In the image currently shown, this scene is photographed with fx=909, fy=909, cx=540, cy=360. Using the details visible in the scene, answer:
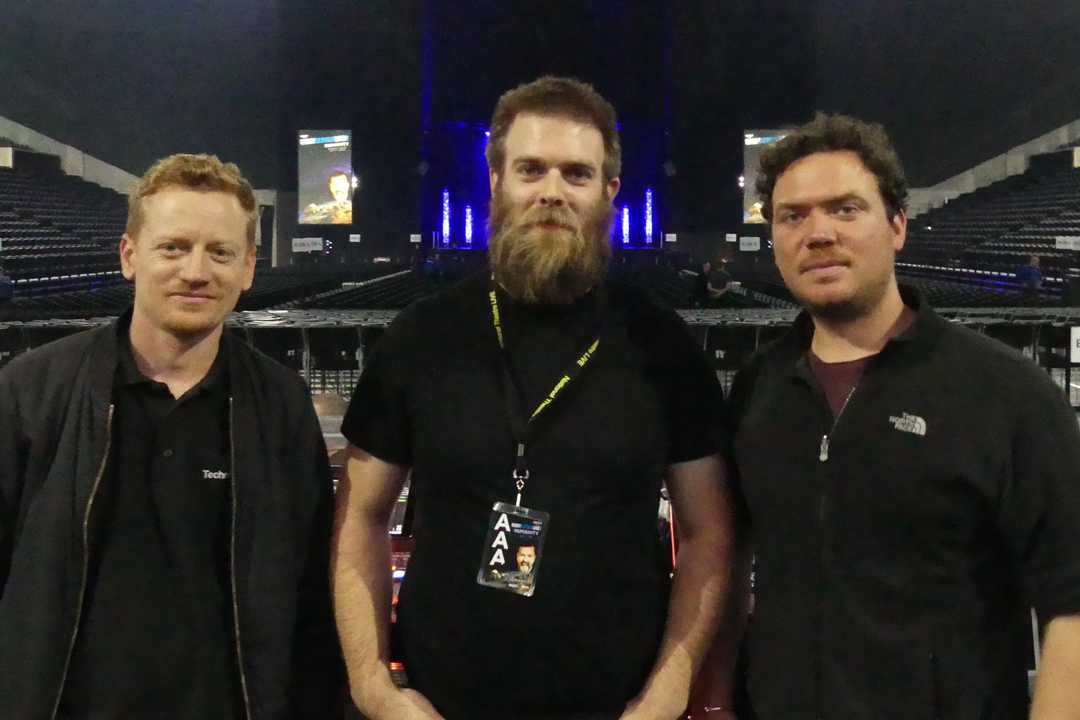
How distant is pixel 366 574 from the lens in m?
1.66

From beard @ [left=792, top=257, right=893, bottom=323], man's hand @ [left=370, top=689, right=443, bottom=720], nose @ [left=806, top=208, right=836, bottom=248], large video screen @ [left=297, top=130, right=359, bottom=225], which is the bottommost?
man's hand @ [left=370, top=689, right=443, bottom=720]

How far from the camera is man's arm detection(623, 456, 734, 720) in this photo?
1560 millimetres

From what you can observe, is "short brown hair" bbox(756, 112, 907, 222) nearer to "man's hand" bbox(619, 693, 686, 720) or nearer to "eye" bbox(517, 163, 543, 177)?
"eye" bbox(517, 163, 543, 177)

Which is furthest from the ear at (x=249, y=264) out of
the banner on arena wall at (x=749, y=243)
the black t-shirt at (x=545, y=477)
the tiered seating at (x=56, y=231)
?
the banner on arena wall at (x=749, y=243)

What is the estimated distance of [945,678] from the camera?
142 cm

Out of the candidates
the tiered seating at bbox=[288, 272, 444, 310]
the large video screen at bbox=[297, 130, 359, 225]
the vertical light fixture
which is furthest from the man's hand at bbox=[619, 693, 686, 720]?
the large video screen at bbox=[297, 130, 359, 225]

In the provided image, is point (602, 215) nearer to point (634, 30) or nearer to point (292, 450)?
point (292, 450)

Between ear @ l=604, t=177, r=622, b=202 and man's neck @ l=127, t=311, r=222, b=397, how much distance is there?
0.76 meters

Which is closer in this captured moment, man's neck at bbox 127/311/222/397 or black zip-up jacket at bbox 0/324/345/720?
black zip-up jacket at bbox 0/324/345/720

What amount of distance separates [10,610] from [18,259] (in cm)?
1447

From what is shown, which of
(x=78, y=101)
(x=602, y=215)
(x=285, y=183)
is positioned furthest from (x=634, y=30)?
(x=602, y=215)

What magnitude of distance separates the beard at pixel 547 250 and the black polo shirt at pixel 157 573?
23.5 inches

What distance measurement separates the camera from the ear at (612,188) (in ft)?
5.39

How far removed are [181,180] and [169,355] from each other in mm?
312
